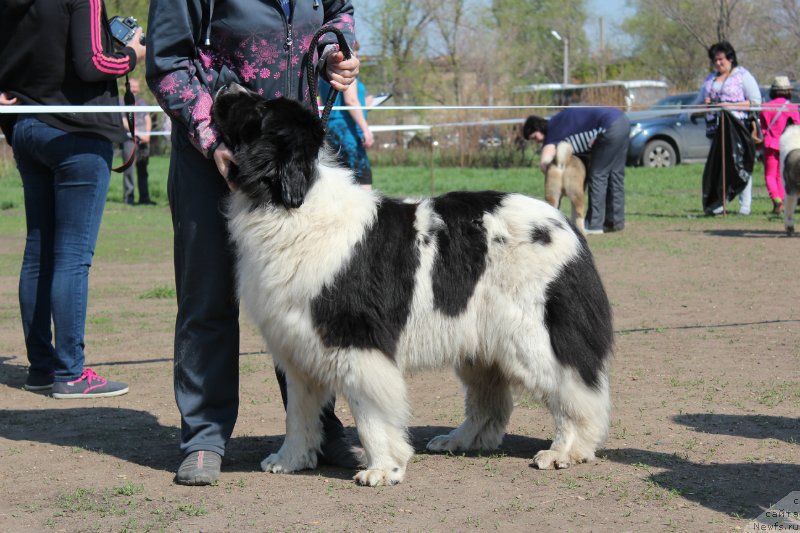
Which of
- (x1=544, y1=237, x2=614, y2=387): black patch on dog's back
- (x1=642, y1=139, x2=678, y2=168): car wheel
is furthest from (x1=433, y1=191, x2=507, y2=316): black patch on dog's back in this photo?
(x1=642, y1=139, x2=678, y2=168): car wheel

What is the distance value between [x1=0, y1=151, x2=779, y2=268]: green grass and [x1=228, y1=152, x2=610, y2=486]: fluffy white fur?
5.41 m

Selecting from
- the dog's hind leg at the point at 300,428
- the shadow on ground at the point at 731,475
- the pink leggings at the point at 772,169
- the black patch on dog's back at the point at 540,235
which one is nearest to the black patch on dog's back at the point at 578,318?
the black patch on dog's back at the point at 540,235

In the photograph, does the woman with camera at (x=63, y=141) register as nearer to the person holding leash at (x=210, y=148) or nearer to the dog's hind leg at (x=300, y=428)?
the person holding leash at (x=210, y=148)

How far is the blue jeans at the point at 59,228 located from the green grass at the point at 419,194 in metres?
3.29

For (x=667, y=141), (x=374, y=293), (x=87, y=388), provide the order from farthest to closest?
(x=667, y=141)
(x=87, y=388)
(x=374, y=293)

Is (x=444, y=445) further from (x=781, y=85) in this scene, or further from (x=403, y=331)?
→ (x=781, y=85)

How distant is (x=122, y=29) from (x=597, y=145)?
8.27 meters

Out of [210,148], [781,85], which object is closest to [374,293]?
[210,148]

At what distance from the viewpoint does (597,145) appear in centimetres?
1299

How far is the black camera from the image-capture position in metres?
5.89

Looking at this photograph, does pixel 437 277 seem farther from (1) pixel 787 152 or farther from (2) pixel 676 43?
(2) pixel 676 43

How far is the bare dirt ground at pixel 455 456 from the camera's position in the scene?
11.9 feet

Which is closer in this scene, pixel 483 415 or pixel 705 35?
pixel 483 415

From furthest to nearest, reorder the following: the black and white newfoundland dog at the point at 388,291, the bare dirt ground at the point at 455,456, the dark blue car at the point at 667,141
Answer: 1. the dark blue car at the point at 667,141
2. the black and white newfoundland dog at the point at 388,291
3. the bare dirt ground at the point at 455,456
